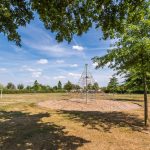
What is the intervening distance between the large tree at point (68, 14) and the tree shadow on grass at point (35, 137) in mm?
4171

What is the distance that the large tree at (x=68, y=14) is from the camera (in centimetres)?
941

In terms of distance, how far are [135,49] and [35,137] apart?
672cm

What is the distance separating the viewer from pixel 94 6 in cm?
1009

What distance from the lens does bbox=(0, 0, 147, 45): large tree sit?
941 cm

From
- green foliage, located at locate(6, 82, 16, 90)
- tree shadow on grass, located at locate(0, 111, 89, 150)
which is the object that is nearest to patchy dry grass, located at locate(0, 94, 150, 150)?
tree shadow on grass, located at locate(0, 111, 89, 150)

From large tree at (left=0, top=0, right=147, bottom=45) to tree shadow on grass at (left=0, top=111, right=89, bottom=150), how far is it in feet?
13.7

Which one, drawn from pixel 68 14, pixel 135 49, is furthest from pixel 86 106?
pixel 68 14

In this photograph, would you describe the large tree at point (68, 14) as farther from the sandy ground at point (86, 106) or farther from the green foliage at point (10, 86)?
the green foliage at point (10, 86)

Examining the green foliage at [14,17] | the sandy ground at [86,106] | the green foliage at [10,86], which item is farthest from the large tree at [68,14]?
the green foliage at [10,86]

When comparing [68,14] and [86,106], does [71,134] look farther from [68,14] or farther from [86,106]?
[86,106]

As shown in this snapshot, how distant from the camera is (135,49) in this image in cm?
1359

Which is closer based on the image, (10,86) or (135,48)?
(135,48)

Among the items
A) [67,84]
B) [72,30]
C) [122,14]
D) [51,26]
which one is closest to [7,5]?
[51,26]

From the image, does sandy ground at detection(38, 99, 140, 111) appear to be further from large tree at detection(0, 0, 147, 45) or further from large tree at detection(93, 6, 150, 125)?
large tree at detection(0, 0, 147, 45)
